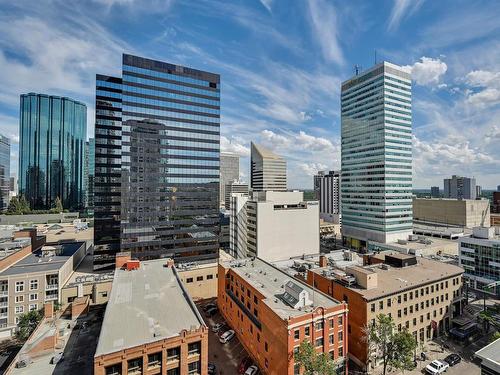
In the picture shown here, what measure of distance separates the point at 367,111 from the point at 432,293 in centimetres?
9872

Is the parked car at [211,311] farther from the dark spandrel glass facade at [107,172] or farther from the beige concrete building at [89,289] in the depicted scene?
the dark spandrel glass facade at [107,172]

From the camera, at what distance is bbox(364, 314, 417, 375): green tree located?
3897 cm

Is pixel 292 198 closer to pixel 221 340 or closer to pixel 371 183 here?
pixel 371 183

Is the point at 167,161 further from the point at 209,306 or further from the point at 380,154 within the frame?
the point at 380,154

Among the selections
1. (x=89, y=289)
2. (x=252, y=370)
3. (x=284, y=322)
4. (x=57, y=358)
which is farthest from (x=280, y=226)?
(x=57, y=358)

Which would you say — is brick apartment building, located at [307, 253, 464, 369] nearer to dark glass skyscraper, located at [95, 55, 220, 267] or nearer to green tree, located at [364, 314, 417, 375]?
green tree, located at [364, 314, 417, 375]

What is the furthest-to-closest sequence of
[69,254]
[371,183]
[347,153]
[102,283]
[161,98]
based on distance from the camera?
[347,153] < [371,183] < [161,98] < [69,254] < [102,283]

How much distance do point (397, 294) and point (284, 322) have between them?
25682 millimetres

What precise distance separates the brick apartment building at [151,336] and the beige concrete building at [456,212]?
185 meters

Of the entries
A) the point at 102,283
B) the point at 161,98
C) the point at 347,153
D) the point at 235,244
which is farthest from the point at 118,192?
the point at 347,153

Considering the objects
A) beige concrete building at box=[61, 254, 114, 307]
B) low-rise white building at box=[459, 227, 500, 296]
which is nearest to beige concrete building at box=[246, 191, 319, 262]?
low-rise white building at box=[459, 227, 500, 296]

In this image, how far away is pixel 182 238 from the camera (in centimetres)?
9744

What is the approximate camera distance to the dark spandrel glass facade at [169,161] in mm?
92312

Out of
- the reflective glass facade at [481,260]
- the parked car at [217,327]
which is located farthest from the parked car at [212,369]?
the reflective glass facade at [481,260]
